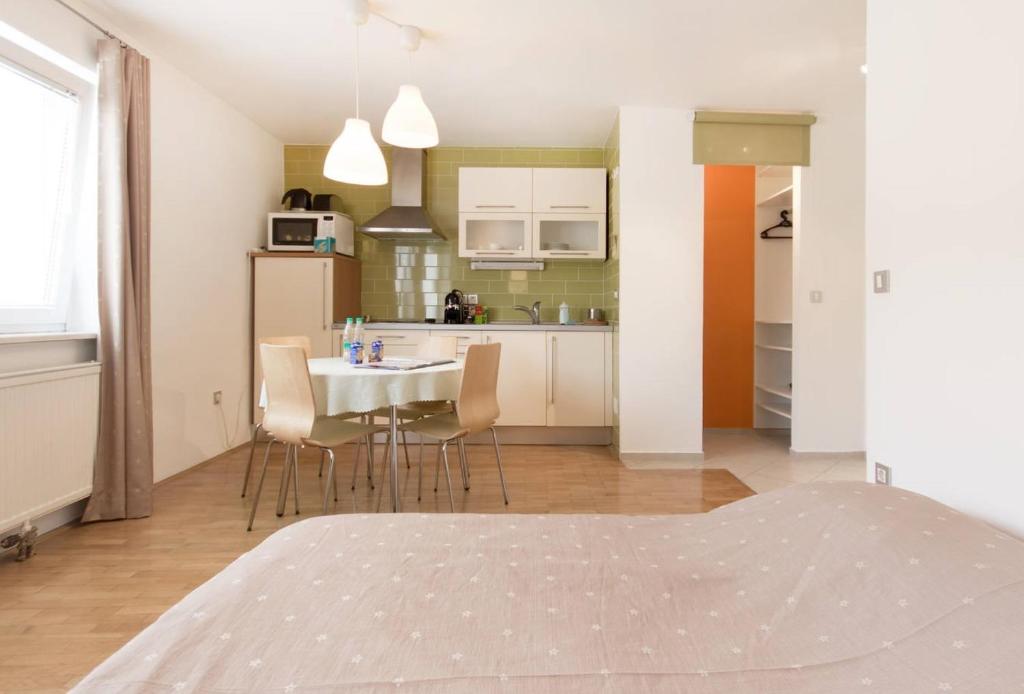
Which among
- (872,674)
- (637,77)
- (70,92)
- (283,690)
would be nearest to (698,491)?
(637,77)

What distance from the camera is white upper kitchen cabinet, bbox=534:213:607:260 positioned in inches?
198

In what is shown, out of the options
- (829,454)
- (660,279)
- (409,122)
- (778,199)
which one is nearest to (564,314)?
(660,279)

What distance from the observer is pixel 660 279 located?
4.38 metres

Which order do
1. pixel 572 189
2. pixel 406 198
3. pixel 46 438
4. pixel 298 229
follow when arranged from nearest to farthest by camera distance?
pixel 46 438
pixel 298 229
pixel 572 189
pixel 406 198

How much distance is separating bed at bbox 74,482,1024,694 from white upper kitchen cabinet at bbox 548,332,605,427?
3605mm

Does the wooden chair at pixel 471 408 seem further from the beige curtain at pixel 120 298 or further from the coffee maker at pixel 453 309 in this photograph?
the coffee maker at pixel 453 309

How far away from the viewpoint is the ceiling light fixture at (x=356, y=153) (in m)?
2.87

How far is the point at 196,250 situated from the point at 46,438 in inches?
69.4

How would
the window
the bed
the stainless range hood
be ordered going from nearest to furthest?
the bed
the window
the stainless range hood

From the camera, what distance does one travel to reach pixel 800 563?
999mm

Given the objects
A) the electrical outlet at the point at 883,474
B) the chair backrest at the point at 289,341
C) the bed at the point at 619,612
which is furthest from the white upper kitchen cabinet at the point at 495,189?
the bed at the point at 619,612

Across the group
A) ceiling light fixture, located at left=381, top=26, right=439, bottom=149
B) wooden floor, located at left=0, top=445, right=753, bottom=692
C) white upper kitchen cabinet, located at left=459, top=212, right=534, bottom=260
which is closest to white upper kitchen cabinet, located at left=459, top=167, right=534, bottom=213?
white upper kitchen cabinet, located at left=459, top=212, right=534, bottom=260

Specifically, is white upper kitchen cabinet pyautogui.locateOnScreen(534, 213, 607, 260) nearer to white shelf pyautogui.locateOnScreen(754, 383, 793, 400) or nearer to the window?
white shelf pyautogui.locateOnScreen(754, 383, 793, 400)

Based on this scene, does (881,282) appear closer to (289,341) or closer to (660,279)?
(660,279)
